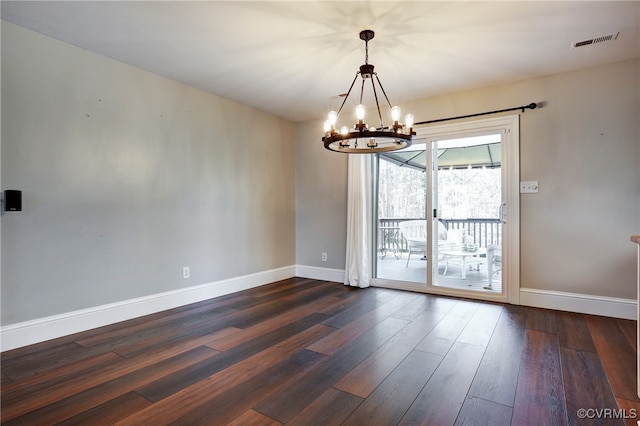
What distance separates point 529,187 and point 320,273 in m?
3.07

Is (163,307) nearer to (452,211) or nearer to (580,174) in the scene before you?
(452,211)

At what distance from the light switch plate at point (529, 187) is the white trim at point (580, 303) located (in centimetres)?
111

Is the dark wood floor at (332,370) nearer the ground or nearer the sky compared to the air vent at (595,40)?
nearer the ground

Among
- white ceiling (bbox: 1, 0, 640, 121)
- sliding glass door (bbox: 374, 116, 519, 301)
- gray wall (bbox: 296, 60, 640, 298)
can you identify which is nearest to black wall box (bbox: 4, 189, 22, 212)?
white ceiling (bbox: 1, 0, 640, 121)

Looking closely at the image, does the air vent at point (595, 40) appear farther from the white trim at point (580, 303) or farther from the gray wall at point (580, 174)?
the white trim at point (580, 303)

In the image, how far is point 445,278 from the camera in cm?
472

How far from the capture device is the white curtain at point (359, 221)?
4715 mm

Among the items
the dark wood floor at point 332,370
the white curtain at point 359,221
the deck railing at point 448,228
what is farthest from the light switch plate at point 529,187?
the white curtain at point 359,221

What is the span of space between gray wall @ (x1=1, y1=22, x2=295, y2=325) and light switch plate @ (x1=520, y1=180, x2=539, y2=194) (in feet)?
11.2

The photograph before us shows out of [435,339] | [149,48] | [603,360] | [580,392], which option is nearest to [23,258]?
[149,48]

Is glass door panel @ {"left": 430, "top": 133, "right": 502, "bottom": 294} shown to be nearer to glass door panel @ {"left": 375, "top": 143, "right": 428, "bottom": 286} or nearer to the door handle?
the door handle

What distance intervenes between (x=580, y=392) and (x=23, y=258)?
160 inches

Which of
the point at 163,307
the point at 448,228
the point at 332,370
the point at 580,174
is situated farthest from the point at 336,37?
the point at 163,307

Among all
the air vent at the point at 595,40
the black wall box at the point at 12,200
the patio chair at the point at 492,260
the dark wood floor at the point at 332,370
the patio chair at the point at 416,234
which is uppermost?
the air vent at the point at 595,40
